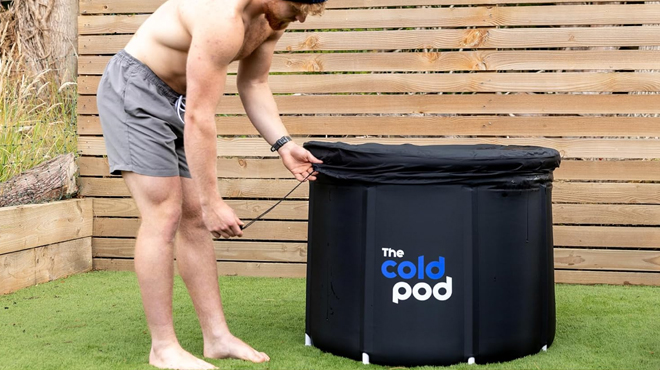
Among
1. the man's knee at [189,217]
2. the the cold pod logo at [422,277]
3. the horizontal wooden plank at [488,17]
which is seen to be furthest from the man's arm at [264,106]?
the horizontal wooden plank at [488,17]

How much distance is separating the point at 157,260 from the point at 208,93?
616 mm

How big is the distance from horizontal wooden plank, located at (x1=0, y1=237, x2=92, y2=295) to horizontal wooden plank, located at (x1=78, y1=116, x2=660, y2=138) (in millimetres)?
1099

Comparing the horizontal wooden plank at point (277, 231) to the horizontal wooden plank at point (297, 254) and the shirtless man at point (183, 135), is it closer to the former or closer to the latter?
the horizontal wooden plank at point (297, 254)

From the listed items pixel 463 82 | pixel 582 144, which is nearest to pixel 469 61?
pixel 463 82

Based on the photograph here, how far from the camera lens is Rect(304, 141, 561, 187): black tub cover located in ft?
8.32

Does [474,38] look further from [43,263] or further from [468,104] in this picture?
[43,263]

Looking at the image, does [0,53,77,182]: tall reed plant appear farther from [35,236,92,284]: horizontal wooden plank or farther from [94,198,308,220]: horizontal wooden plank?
[94,198,308,220]: horizontal wooden plank

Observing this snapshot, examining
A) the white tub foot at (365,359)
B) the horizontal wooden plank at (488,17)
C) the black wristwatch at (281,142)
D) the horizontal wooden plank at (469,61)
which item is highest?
the horizontal wooden plank at (488,17)

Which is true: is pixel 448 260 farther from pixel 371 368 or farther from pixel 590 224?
pixel 590 224

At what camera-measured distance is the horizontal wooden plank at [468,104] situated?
418 centimetres

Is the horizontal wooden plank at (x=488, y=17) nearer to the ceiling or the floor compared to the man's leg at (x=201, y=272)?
nearer to the ceiling

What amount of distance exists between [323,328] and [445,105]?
1873mm

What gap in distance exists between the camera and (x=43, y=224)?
4.24m

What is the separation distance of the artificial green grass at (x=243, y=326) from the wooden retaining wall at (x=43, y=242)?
89 millimetres
